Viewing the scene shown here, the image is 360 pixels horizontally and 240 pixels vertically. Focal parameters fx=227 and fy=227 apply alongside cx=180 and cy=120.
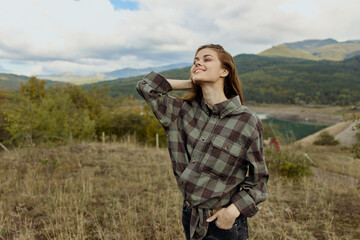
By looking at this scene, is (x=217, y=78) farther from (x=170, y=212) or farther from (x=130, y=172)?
(x=130, y=172)

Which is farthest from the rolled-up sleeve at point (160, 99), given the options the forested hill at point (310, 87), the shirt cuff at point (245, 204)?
the forested hill at point (310, 87)

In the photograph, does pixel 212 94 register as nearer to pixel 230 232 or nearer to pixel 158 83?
pixel 158 83

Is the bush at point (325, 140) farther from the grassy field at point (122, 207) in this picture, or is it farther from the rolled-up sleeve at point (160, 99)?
the rolled-up sleeve at point (160, 99)

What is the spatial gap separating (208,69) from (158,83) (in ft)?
1.16

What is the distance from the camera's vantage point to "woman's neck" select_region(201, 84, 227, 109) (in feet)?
4.61

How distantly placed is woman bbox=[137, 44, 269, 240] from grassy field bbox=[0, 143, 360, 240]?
1.49 metres

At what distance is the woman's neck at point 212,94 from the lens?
1406mm

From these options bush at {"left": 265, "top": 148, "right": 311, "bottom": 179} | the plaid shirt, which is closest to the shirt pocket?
the plaid shirt

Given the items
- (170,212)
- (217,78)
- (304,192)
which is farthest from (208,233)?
(304,192)

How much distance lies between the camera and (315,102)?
296ft

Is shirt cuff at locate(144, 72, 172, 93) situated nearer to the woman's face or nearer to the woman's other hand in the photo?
the woman's face

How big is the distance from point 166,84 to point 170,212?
2335 mm

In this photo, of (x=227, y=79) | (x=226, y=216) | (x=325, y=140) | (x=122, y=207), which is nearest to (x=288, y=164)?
(x=122, y=207)

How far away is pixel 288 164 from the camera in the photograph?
19.1 feet
